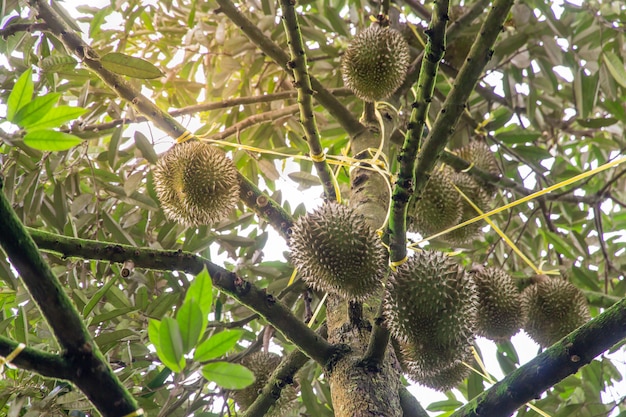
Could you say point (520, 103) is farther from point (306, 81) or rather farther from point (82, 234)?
point (82, 234)

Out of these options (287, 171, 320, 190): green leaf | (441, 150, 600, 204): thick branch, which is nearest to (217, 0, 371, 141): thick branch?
(287, 171, 320, 190): green leaf

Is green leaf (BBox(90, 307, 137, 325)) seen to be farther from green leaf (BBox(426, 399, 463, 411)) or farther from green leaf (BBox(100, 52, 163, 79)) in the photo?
green leaf (BBox(426, 399, 463, 411))

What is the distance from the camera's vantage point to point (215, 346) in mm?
634

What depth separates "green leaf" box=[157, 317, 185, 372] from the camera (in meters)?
0.61

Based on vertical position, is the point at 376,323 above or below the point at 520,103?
below

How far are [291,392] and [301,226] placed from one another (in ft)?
1.86

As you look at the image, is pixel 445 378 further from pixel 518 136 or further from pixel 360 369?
pixel 518 136

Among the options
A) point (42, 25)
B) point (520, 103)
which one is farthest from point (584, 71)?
point (42, 25)

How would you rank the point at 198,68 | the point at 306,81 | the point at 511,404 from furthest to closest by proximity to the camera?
the point at 198,68 < the point at 306,81 < the point at 511,404

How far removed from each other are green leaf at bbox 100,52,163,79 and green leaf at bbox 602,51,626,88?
1.50m

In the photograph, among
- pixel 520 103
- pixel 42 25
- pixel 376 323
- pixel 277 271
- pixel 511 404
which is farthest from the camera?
pixel 520 103

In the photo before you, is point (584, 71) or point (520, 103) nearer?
point (584, 71)

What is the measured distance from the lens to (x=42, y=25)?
1.45m

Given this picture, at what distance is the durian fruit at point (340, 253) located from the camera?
50.2 inches
